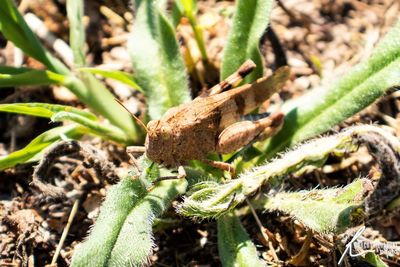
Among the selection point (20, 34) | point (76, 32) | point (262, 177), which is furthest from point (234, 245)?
point (20, 34)

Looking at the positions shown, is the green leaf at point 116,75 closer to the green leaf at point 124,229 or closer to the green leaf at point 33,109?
the green leaf at point 33,109

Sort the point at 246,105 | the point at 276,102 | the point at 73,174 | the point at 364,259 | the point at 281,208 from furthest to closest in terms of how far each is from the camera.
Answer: the point at 276,102
the point at 73,174
the point at 246,105
the point at 281,208
the point at 364,259

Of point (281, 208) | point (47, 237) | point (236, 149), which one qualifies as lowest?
point (47, 237)

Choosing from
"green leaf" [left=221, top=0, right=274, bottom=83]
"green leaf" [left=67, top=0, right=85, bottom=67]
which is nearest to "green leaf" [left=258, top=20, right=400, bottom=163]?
"green leaf" [left=221, top=0, right=274, bottom=83]

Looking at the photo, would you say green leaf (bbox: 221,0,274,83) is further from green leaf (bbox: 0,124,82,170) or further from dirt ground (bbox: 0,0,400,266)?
green leaf (bbox: 0,124,82,170)

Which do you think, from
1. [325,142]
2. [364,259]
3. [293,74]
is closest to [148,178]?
[325,142]

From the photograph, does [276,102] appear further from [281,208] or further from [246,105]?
[281,208]
